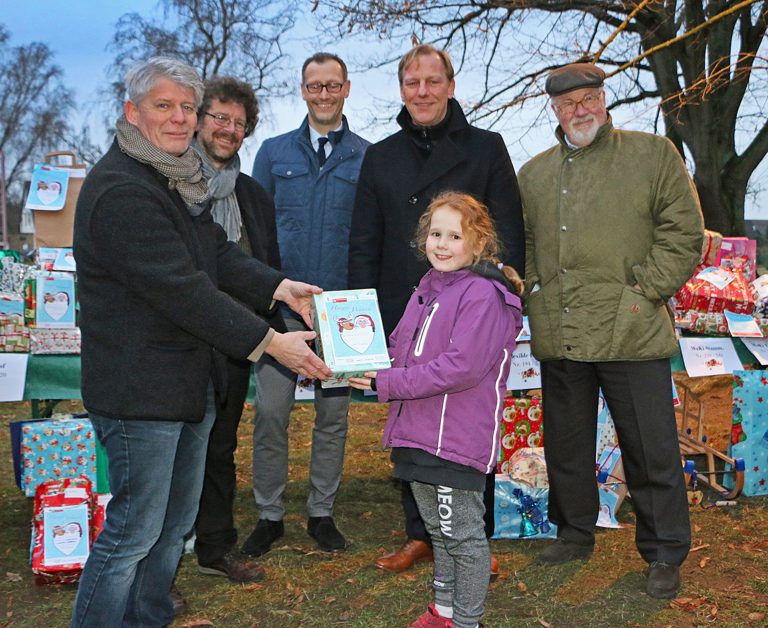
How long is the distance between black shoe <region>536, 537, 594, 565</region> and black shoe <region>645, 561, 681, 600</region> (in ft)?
1.28

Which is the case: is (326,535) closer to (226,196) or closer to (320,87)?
(226,196)

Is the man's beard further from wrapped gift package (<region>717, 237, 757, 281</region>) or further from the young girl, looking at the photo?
wrapped gift package (<region>717, 237, 757, 281</region>)

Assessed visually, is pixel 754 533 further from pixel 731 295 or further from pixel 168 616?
pixel 168 616

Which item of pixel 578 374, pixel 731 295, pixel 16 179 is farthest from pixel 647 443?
pixel 16 179

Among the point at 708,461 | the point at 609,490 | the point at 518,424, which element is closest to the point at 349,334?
the point at 518,424

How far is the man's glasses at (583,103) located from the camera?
10.9ft

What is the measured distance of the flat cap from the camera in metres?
3.27

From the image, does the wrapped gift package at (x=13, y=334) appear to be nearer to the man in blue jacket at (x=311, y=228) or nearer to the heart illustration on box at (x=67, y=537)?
the heart illustration on box at (x=67, y=537)

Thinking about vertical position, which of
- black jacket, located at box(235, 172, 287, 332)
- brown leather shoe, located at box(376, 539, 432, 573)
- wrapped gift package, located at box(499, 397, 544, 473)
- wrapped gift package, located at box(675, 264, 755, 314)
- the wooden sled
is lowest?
brown leather shoe, located at box(376, 539, 432, 573)

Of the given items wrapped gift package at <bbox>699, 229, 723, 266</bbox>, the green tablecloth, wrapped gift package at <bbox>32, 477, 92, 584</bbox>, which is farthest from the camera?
wrapped gift package at <bbox>699, 229, 723, 266</bbox>

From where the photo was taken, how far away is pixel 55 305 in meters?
3.95

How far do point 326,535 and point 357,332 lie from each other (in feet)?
5.02

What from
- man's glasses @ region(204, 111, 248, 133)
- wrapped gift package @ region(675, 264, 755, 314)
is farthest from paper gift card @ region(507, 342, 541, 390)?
man's glasses @ region(204, 111, 248, 133)

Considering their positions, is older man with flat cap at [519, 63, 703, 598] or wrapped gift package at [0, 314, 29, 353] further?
wrapped gift package at [0, 314, 29, 353]
